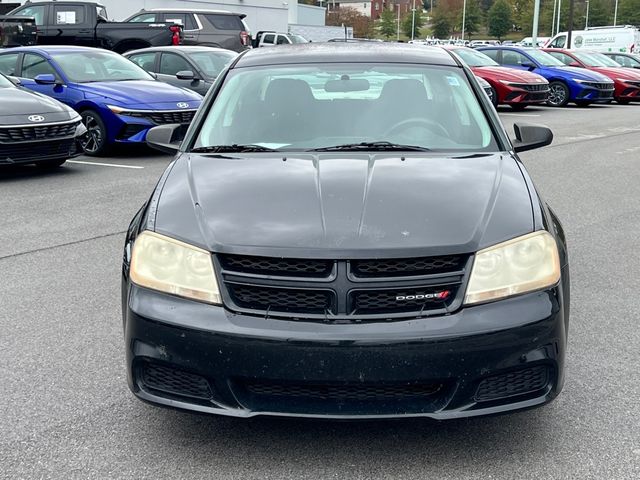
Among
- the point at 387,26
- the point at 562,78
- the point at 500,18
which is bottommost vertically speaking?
the point at 387,26

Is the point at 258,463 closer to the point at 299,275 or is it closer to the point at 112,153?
the point at 299,275

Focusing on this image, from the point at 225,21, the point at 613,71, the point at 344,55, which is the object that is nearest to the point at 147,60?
the point at 225,21

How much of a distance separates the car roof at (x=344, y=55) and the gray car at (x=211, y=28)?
64.9ft

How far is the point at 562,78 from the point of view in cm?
2311

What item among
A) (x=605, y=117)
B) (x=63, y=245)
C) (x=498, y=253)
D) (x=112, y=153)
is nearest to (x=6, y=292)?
(x=63, y=245)

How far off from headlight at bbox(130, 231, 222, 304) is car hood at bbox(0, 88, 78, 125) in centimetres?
685

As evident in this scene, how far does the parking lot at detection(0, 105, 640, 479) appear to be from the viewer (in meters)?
3.17

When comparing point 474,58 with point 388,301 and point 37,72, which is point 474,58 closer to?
point 37,72

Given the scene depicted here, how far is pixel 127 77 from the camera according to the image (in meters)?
12.9

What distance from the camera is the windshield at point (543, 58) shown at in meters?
23.8

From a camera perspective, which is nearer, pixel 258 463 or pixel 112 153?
pixel 258 463

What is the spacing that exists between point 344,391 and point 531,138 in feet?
7.98

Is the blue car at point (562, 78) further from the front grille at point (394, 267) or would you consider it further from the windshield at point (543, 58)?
the front grille at point (394, 267)

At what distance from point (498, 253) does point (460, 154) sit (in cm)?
103
